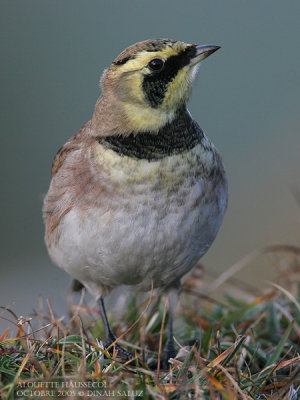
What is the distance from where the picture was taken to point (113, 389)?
318cm

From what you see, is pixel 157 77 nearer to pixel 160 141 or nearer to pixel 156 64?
pixel 156 64

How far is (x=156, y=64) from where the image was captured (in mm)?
4074

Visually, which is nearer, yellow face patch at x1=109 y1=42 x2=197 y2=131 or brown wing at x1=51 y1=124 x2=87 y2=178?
yellow face patch at x1=109 y1=42 x2=197 y2=131

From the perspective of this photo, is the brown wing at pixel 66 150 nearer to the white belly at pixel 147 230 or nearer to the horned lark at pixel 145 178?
the horned lark at pixel 145 178

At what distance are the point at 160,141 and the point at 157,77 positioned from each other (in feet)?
1.24

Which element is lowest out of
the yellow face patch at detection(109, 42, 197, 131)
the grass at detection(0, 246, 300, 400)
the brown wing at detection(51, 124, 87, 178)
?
the grass at detection(0, 246, 300, 400)

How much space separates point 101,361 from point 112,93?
171 cm

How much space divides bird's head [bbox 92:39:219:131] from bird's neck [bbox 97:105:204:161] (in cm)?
4

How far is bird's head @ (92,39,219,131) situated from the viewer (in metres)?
4.08

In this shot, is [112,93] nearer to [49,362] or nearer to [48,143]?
[49,362]

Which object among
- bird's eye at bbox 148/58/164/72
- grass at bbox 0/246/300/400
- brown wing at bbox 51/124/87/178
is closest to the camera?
grass at bbox 0/246/300/400

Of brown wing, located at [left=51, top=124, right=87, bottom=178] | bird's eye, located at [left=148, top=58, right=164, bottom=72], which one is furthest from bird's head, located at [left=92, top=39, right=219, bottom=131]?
brown wing, located at [left=51, top=124, right=87, bottom=178]

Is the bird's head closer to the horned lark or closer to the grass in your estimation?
the horned lark

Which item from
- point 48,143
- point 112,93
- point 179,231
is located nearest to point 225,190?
point 179,231
